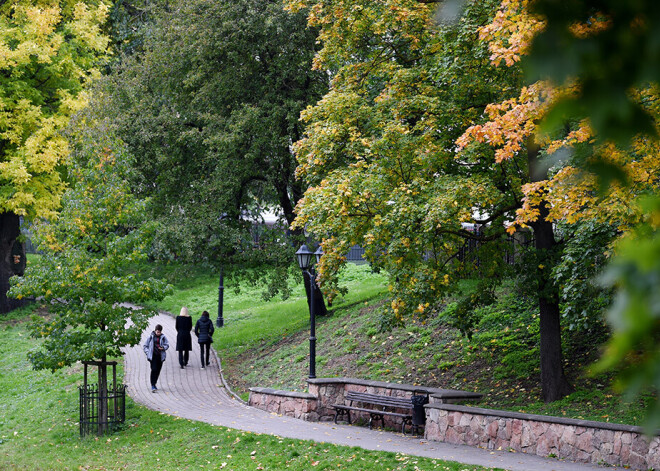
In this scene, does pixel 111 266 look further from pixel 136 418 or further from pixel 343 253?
pixel 343 253

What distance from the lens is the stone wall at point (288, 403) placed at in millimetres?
14719

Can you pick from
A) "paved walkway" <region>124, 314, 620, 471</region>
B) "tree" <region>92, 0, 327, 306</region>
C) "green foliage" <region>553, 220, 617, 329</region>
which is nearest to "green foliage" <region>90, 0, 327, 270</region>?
"tree" <region>92, 0, 327, 306</region>

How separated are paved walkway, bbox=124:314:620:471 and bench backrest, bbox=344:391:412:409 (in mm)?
543

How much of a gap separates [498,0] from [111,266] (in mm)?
9091

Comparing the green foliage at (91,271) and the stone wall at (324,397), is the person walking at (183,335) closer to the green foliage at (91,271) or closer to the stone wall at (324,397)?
the green foliage at (91,271)

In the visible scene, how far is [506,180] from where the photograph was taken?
12.8 meters

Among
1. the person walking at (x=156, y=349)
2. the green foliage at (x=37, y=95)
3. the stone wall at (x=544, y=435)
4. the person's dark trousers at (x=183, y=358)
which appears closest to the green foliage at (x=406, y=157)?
the stone wall at (x=544, y=435)

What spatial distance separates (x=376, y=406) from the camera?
14.2 metres

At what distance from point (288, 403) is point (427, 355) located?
355cm

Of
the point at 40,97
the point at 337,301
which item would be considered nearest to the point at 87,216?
the point at 337,301

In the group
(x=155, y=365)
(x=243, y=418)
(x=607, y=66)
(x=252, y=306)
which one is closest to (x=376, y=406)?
(x=243, y=418)

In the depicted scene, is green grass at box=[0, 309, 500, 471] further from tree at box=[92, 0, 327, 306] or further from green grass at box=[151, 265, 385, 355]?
green grass at box=[151, 265, 385, 355]

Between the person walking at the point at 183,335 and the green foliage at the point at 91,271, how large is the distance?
4889 millimetres

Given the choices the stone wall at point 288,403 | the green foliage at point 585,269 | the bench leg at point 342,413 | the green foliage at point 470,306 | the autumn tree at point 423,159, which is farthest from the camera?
the stone wall at point 288,403
